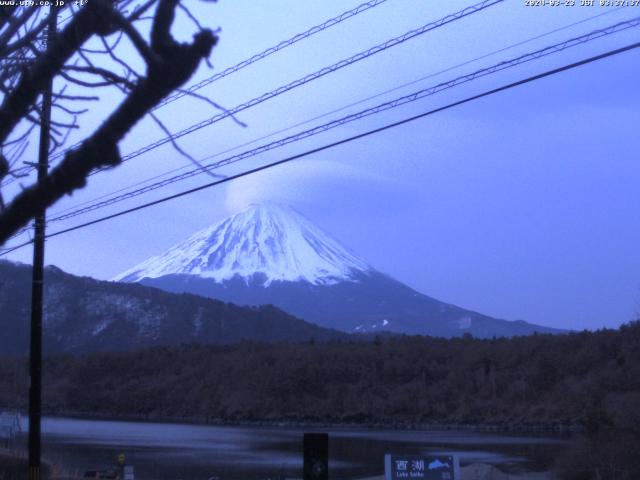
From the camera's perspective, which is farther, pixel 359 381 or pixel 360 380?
Answer: pixel 360 380

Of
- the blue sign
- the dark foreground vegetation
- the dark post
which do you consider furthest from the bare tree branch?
the dark foreground vegetation

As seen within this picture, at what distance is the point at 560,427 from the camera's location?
5834 cm

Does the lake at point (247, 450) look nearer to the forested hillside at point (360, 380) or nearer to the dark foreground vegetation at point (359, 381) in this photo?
the dark foreground vegetation at point (359, 381)

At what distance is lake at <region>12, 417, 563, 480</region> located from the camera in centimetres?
3186

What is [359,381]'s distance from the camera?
3004 inches

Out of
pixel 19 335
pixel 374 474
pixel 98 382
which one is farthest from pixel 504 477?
pixel 19 335

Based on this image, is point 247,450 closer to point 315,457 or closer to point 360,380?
point 315,457

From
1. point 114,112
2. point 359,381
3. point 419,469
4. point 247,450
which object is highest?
point 114,112

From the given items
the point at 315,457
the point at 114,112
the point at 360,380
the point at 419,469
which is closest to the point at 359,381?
the point at 360,380

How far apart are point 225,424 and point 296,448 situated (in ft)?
96.2

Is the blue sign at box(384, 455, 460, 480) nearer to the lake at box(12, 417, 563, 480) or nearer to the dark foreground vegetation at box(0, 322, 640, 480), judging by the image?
the lake at box(12, 417, 563, 480)

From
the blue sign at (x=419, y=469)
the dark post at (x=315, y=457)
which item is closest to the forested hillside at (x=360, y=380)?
the blue sign at (x=419, y=469)

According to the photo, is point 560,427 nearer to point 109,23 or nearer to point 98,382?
point 98,382

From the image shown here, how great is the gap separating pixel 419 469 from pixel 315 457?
165 inches
